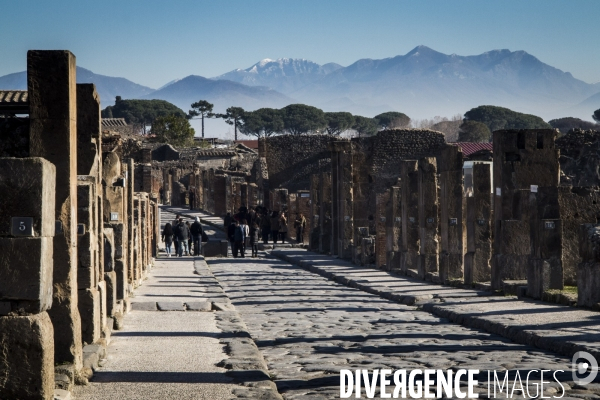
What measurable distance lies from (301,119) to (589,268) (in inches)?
4647

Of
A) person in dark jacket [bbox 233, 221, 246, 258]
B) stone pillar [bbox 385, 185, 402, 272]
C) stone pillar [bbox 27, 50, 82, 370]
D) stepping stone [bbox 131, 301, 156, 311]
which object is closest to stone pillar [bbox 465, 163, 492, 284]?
stone pillar [bbox 385, 185, 402, 272]

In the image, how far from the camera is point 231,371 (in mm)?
9102

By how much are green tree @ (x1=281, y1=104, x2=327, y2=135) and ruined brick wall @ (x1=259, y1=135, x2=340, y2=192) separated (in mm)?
71619

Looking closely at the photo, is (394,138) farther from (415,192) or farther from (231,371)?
(231,371)

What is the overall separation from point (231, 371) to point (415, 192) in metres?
15.5

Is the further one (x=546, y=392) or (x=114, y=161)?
(x=114, y=161)

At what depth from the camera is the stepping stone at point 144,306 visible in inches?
594

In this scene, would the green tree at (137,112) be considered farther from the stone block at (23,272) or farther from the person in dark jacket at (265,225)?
the stone block at (23,272)

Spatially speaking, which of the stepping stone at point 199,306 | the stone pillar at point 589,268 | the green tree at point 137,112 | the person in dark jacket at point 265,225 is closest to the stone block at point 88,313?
the stepping stone at point 199,306

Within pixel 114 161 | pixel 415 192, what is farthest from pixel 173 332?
pixel 415 192

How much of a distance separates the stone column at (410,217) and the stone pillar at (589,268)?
9.35 m

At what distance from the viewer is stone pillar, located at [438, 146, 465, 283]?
20.6 metres

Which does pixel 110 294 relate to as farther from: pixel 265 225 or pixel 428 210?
pixel 265 225

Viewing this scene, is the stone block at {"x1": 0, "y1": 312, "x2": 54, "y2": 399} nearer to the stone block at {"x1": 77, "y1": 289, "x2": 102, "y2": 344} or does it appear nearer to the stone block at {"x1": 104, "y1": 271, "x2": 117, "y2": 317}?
the stone block at {"x1": 77, "y1": 289, "x2": 102, "y2": 344}
